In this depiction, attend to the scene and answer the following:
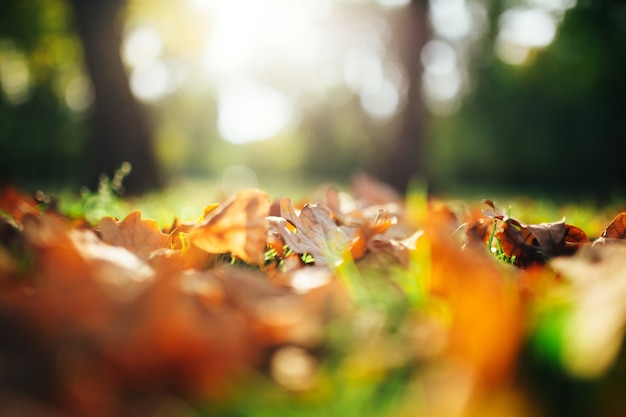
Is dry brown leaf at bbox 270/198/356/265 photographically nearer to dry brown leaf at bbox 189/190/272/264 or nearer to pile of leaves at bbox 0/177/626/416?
dry brown leaf at bbox 189/190/272/264

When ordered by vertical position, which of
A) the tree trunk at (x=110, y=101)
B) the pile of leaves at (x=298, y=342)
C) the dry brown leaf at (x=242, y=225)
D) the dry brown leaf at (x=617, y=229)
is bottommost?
the pile of leaves at (x=298, y=342)

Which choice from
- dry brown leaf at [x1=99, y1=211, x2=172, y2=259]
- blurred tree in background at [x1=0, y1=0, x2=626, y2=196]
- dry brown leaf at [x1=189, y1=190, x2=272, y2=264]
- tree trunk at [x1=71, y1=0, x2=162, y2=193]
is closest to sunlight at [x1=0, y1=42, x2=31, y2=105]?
blurred tree in background at [x1=0, y1=0, x2=626, y2=196]

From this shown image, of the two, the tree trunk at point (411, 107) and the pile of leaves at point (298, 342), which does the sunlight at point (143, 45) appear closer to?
the tree trunk at point (411, 107)

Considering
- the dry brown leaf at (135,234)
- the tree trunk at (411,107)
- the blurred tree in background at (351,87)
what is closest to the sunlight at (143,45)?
the blurred tree in background at (351,87)

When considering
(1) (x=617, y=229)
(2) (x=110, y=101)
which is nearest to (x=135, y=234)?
(1) (x=617, y=229)

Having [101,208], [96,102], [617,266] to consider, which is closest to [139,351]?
[617,266]

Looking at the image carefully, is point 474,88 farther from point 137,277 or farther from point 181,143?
point 181,143

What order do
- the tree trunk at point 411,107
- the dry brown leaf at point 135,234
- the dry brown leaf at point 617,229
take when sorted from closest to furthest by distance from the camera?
the dry brown leaf at point 135,234, the dry brown leaf at point 617,229, the tree trunk at point 411,107

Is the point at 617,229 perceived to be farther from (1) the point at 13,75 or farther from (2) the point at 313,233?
(1) the point at 13,75
